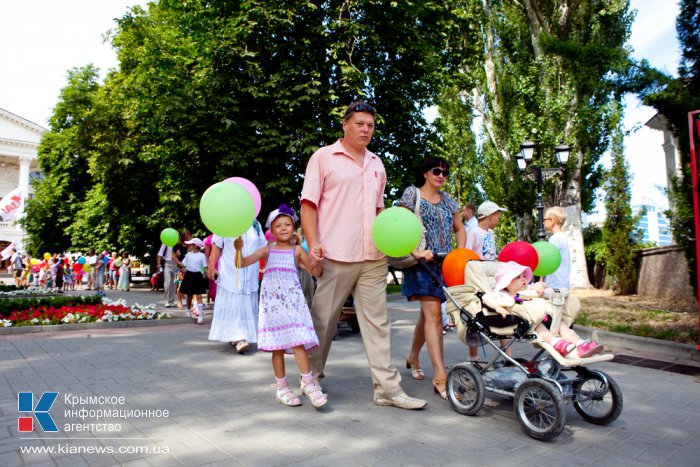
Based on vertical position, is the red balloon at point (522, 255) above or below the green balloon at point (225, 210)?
below

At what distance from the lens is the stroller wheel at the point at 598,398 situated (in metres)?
3.73

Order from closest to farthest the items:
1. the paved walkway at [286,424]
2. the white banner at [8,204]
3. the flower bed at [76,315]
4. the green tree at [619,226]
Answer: the paved walkway at [286,424]
the flower bed at [76,315]
the green tree at [619,226]
the white banner at [8,204]

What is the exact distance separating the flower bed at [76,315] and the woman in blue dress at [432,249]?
6942 millimetres

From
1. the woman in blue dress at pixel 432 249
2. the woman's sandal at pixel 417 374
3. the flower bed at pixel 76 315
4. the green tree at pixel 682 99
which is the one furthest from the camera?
the flower bed at pixel 76 315

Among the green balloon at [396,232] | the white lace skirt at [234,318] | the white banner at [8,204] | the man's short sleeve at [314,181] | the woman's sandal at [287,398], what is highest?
the white banner at [8,204]

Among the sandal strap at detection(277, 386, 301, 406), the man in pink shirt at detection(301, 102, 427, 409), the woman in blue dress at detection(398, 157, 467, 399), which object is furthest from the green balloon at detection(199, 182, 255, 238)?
the woman in blue dress at detection(398, 157, 467, 399)

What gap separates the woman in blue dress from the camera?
182 inches

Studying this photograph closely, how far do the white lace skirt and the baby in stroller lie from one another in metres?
4.18

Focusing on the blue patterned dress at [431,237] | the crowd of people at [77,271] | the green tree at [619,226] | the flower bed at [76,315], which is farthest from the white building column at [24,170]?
the blue patterned dress at [431,237]

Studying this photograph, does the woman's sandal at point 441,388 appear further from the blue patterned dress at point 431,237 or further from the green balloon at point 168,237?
the green balloon at point 168,237

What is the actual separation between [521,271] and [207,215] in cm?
269

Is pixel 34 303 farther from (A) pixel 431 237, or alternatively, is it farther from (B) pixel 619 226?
(B) pixel 619 226

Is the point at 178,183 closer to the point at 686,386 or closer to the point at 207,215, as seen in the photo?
the point at 207,215

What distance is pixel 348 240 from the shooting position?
4.31 metres
